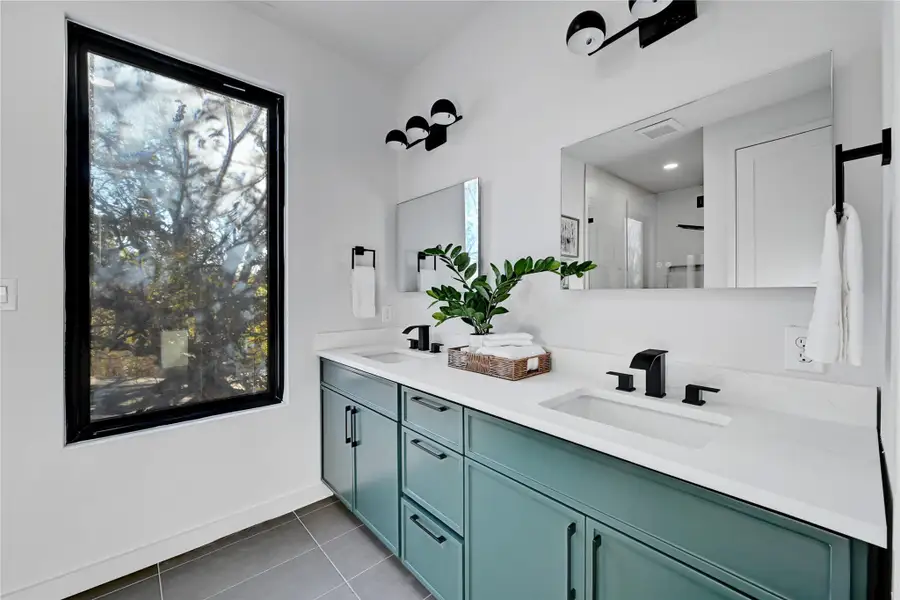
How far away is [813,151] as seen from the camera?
3.48 feet

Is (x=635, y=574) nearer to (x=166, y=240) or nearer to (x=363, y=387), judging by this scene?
(x=363, y=387)

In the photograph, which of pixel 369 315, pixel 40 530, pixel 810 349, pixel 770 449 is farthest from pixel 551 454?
pixel 40 530

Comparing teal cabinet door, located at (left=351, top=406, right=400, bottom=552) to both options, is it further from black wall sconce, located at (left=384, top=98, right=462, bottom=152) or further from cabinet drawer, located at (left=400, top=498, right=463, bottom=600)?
black wall sconce, located at (left=384, top=98, right=462, bottom=152)

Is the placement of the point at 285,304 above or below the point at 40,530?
above

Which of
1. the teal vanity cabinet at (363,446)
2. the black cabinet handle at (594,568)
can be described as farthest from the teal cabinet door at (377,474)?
the black cabinet handle at (594,568)

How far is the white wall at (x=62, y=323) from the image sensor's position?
145cm

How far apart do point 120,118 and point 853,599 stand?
2684 millimetres

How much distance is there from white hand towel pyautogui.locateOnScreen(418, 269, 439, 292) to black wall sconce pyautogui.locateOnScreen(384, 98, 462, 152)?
2.40 ft

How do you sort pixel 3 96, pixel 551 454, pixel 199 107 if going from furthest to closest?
pixel 199 107
pixel 3 96
pixel 551 454

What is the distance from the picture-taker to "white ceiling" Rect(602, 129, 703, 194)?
1.28 m

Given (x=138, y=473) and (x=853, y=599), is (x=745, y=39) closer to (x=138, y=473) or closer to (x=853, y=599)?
(x=853, y=599)

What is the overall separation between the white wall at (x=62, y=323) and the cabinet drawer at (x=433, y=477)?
3.06 feet

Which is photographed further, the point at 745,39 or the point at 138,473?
the point at 138,473

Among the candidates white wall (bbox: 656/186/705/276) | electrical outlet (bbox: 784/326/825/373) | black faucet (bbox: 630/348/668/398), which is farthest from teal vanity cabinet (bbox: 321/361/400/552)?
electrical outlet (bbox: 784/326/825/373)
